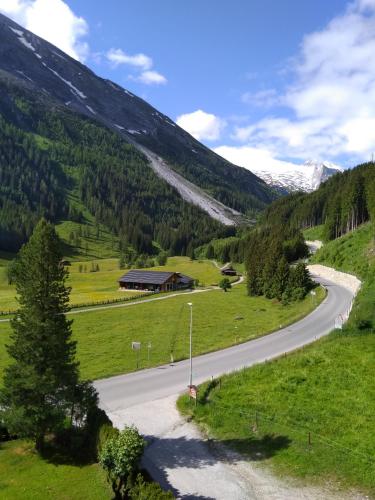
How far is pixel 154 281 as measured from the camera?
A: 12250 centimetres

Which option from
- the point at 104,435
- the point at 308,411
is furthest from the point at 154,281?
the point at 104,435

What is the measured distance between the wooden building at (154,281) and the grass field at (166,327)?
19888 mm

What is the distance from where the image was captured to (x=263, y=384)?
37.2 meters

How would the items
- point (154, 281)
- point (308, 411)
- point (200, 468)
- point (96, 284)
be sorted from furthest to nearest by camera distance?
point (96, 284) < point (154, 281) < point (308, 411) < point (200, 468)

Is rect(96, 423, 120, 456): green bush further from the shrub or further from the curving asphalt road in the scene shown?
the curving asphalt road

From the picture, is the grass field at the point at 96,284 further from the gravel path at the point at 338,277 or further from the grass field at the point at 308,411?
the grass field at the point at 308,411

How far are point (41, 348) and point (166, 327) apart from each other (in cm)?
4178

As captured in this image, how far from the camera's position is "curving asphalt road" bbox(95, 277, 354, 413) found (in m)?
37.9

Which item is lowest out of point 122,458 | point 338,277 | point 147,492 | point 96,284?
point 96,284

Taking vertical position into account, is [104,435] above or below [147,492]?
above

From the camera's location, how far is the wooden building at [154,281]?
123 m

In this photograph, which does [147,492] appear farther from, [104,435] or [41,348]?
[41,348]

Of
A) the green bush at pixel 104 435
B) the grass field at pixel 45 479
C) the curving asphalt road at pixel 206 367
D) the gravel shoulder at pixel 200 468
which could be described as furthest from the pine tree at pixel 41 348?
the curving asphalt road at pixel 206 367

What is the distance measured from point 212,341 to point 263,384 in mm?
20976
